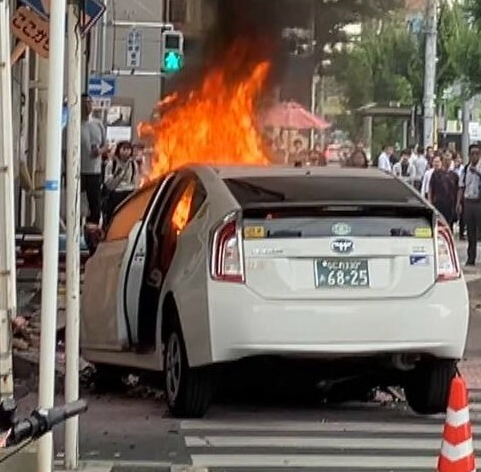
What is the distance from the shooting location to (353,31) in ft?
136

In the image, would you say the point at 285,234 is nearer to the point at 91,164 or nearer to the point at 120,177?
the point at 91,164

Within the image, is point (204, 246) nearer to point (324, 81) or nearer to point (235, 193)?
point (235, 193)

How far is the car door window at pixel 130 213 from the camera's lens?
10.5 m

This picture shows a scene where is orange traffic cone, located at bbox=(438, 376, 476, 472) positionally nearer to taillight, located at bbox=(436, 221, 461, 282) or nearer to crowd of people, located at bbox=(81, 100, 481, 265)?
taillight, located at bbox=(436, 221, 461, 282)

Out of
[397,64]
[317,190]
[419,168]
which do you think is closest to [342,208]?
[317,190]

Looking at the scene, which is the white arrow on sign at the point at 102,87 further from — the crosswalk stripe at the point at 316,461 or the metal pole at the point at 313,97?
the crosswalk stripe at the point at 316,461

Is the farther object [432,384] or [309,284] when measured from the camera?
[432,384]

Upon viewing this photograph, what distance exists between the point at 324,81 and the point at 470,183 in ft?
71.8

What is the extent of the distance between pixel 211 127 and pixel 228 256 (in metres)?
14.2

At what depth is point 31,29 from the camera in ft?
29.7

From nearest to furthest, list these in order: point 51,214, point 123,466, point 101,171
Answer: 1. point 51,214
2. point 123,466
3. point 101,171

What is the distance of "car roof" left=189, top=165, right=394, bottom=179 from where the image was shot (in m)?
9.63

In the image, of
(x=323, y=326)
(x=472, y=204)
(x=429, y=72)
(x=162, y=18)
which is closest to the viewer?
(x=323, y=326)

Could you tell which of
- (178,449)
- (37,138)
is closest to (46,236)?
(178,449)
